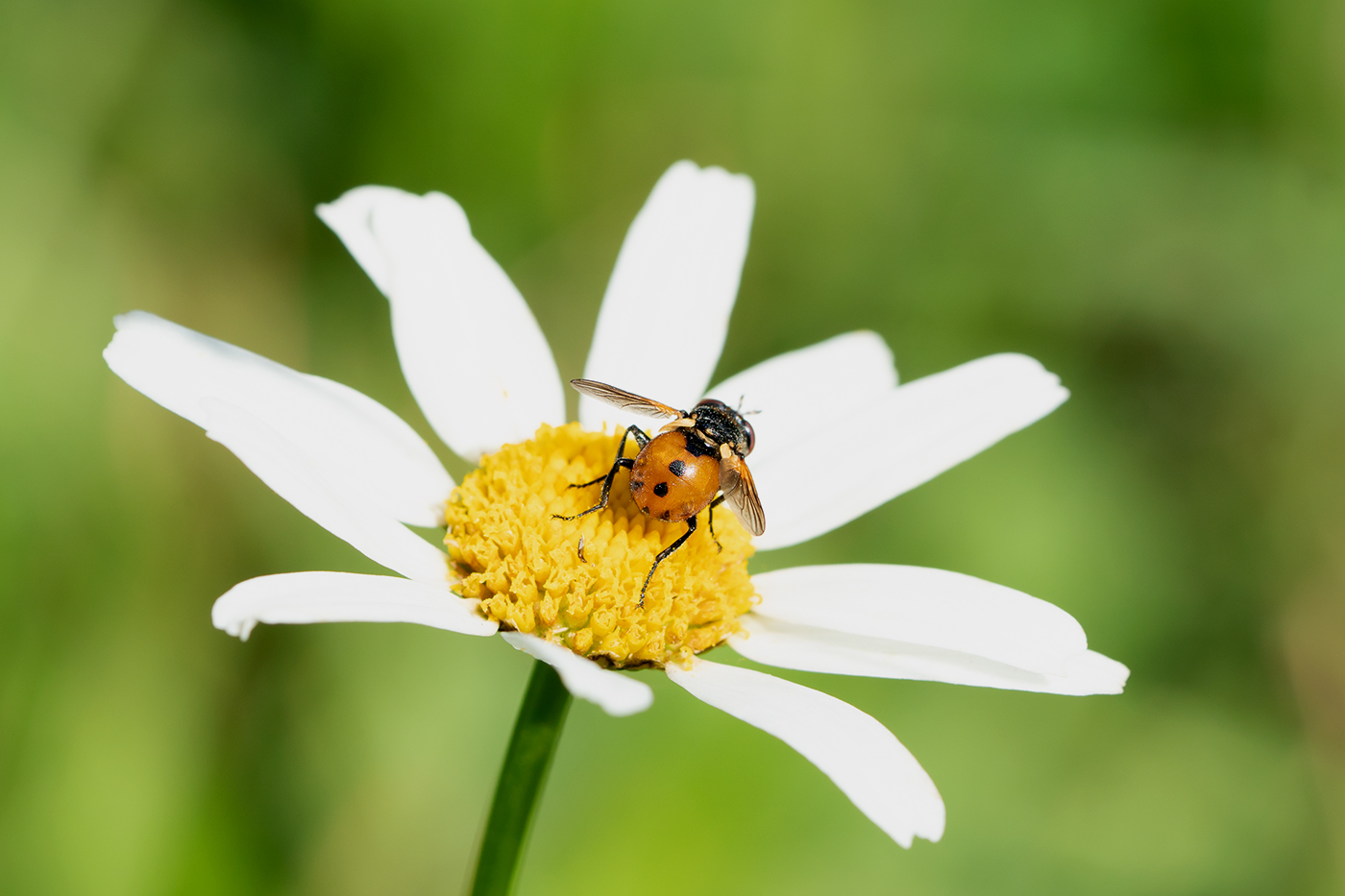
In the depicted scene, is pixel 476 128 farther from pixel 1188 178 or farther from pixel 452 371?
pixel 1188 178

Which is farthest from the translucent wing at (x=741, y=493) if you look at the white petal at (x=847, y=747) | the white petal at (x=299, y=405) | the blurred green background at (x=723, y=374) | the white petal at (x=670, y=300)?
the blurred green background at (x=723, y=374)

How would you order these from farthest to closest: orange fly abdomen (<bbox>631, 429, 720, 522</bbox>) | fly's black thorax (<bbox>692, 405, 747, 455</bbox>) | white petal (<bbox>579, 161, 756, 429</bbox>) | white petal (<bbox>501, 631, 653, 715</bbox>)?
white petal (<bbox>579, 161, 756, 429</bbox>)
fly's black thorax (<bbox>692, 405, 747, 455</bbox>)
orange fly abdomen (<bbox>631, 429, 720, 522</bbox>)
white petal (<bbox>501, 631, 653, 715</bbox>)

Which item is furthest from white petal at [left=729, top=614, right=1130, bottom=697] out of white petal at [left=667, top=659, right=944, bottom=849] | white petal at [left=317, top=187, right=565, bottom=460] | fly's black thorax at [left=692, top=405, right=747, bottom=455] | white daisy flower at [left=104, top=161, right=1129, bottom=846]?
white petal at [left=317, top=187, right=565, bottom=460]

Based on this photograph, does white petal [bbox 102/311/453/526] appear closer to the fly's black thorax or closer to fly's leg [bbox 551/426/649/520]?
fly's leg [bbox 551/426/649/520]

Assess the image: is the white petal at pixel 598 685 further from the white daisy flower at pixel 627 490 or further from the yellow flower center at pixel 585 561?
the yellow flower center at pixel 585 561

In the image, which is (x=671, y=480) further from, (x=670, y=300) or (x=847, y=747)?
(x=670, y=300)

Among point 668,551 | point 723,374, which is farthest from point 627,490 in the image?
point 723,374

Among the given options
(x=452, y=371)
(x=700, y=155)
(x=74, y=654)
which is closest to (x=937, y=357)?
(x=700, y=155)
